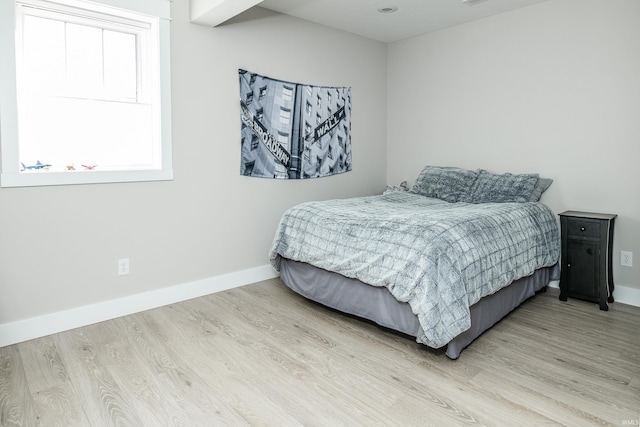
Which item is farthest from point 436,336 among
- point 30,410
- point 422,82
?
point 422,82

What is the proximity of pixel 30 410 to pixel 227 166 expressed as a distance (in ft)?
7.18

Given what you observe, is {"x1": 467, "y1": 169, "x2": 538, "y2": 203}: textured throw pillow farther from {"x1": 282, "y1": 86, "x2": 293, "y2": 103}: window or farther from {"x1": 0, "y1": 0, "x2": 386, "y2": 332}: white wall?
{"x1": 282, "y1": 86, "x2": 293, "y2": 103}: window

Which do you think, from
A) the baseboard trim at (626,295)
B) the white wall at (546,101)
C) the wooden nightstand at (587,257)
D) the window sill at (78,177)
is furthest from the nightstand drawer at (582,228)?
the window sill at (78,177)

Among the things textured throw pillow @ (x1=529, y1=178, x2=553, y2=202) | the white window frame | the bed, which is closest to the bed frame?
the bed

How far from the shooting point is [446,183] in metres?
4.01

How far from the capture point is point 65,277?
109 inches

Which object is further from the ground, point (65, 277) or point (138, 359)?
point (65, 277)

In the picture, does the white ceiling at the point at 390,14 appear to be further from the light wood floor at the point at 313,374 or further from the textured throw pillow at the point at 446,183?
the light wood floor at the point at 313,374

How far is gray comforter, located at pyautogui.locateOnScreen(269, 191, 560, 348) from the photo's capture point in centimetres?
225

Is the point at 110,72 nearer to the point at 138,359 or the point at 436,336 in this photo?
the point at 138,359

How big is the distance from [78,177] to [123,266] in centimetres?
69

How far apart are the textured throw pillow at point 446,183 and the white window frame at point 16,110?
238cm

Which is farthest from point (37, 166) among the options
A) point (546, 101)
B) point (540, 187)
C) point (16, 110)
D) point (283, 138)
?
point (546, 101)

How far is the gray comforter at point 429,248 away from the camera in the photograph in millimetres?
2254
